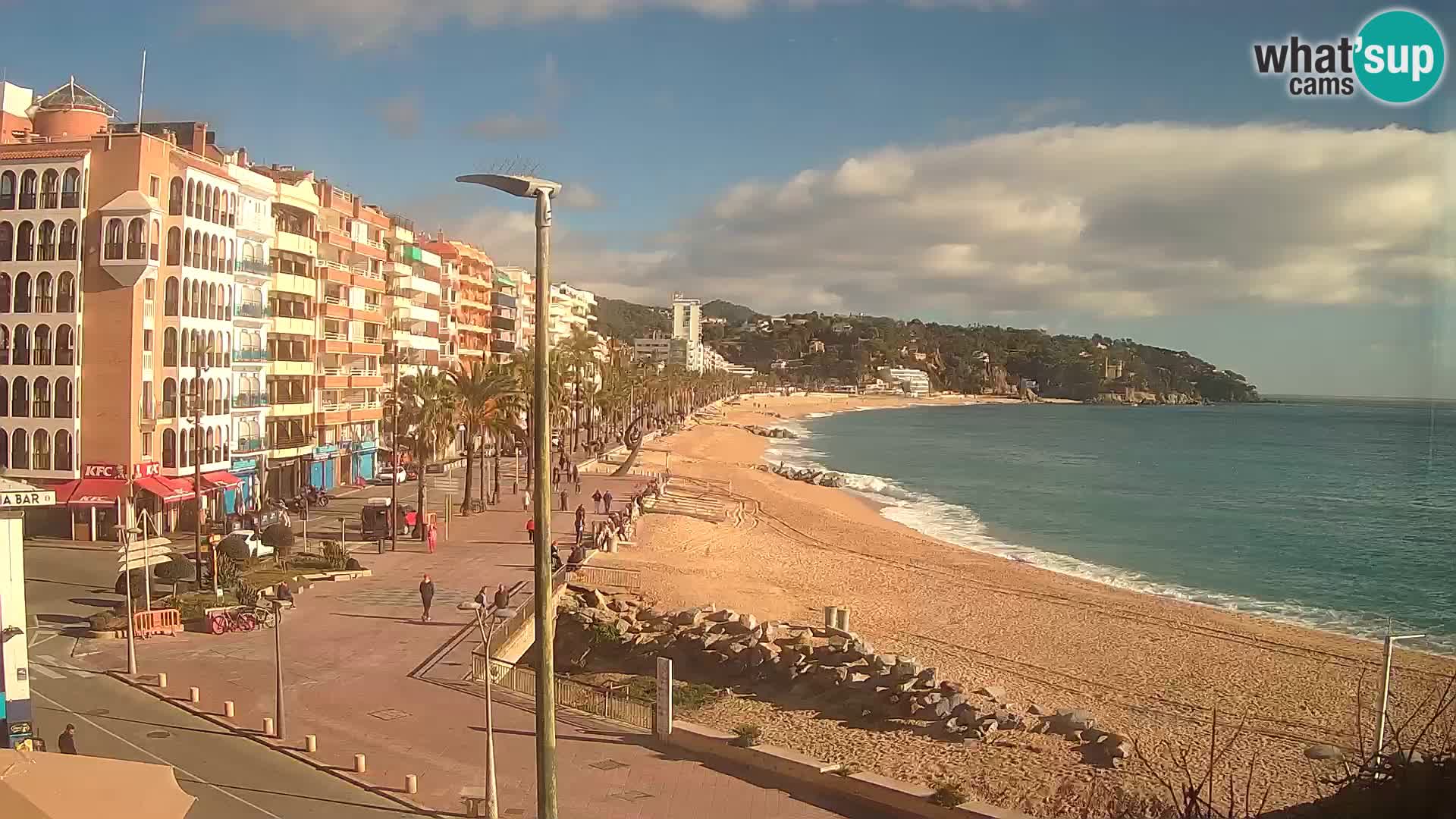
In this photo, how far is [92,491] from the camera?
37.9 m

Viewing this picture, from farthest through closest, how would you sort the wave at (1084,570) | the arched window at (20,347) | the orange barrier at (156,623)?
1. the arched window at (20,347)
2. the wave at (1084,570)
3. the orange barrier at (156,623)

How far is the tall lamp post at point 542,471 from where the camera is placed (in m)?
8.81

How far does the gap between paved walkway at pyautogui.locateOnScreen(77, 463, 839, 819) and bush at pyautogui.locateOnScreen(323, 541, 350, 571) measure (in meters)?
2.17

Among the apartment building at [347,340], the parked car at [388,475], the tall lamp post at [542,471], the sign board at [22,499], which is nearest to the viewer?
the tall lamp post at [542,471]

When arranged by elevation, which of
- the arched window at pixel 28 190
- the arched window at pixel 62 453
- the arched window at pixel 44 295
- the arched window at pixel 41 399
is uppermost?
the arched window at pixel 28 190

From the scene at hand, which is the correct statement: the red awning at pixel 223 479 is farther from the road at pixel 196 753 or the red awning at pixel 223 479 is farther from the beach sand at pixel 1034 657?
the road at pixel 196 753

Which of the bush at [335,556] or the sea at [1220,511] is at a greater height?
the bush at [335,556]

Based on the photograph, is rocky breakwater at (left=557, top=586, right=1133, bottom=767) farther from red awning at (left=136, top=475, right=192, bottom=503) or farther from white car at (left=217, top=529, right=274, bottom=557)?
red awning at (left=136, top=475, right=192, bottom=503)

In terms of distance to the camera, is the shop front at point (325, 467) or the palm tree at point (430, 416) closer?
the palm tree at point (430, 416)

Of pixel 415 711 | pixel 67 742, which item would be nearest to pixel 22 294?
pixel 67 742

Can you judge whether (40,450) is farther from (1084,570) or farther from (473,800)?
A: (1084,570)

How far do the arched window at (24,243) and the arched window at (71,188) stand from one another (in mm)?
1639

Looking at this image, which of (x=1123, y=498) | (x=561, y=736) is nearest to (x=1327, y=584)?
(x=1123, y=498)

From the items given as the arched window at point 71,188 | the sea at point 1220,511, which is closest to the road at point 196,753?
the sea at point 1220,511
